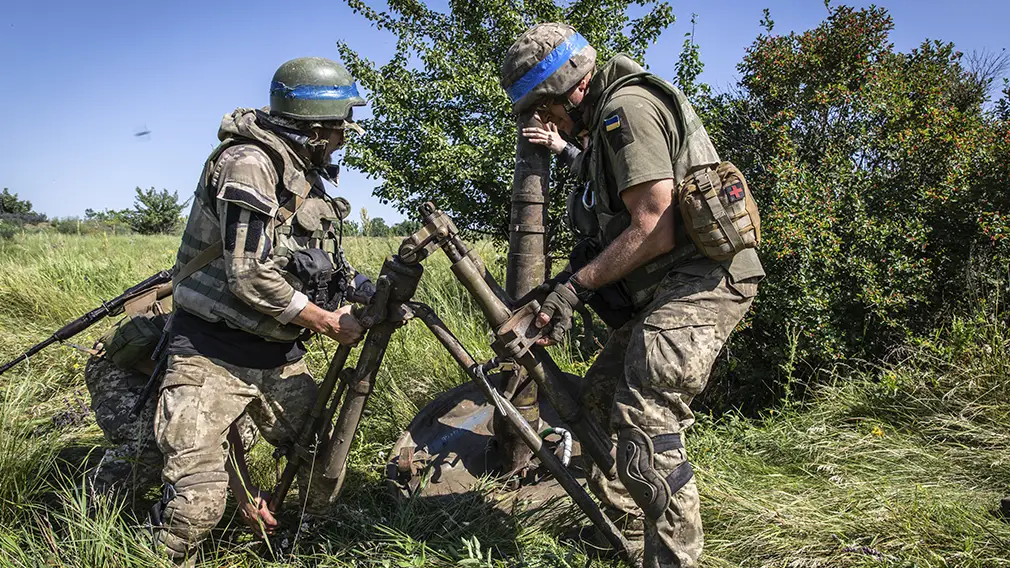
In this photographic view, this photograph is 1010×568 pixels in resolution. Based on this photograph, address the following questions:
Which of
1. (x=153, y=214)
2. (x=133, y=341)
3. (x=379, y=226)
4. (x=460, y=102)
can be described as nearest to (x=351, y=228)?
(x=379, y=226)

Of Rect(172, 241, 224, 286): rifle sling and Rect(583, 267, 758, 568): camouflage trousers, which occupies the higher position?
Rect(172, 241, 224, 286): rifle sling

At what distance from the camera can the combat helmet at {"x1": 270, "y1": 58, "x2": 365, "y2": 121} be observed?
3.12m

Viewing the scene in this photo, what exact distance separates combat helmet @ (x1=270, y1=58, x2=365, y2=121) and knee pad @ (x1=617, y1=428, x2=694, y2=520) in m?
1.98

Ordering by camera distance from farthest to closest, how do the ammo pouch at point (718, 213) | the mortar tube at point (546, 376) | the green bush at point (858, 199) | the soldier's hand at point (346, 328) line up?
the green bush at point (858, 199)
the soldier's hand at point (346, 328)
the mortar tube at point (546, 376)
the ammo pouch at point (718, 213)

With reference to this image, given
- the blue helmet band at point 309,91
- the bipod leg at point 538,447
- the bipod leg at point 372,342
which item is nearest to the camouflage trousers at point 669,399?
the bipod leg at point 538,447

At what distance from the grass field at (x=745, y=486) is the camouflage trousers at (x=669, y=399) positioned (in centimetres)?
42

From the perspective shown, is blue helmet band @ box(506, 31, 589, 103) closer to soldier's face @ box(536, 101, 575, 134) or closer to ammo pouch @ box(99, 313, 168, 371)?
soldier's face @ box(536, 101, 575, 134)

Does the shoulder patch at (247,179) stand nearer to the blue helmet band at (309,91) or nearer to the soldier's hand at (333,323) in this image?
the blue helmet band at (309,91)

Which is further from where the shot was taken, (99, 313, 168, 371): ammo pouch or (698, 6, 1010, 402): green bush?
(698, 6, 1010, 402): green bush

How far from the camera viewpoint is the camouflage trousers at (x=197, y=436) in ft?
9.48

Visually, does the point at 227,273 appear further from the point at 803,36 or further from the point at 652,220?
the point at 803,36

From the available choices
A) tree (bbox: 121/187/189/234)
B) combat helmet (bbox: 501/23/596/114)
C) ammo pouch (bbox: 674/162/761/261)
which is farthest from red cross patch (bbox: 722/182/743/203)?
tree (bbox: 121/187/189/234)

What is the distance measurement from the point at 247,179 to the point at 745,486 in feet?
9.71

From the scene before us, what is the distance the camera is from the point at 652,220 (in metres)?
2.64
